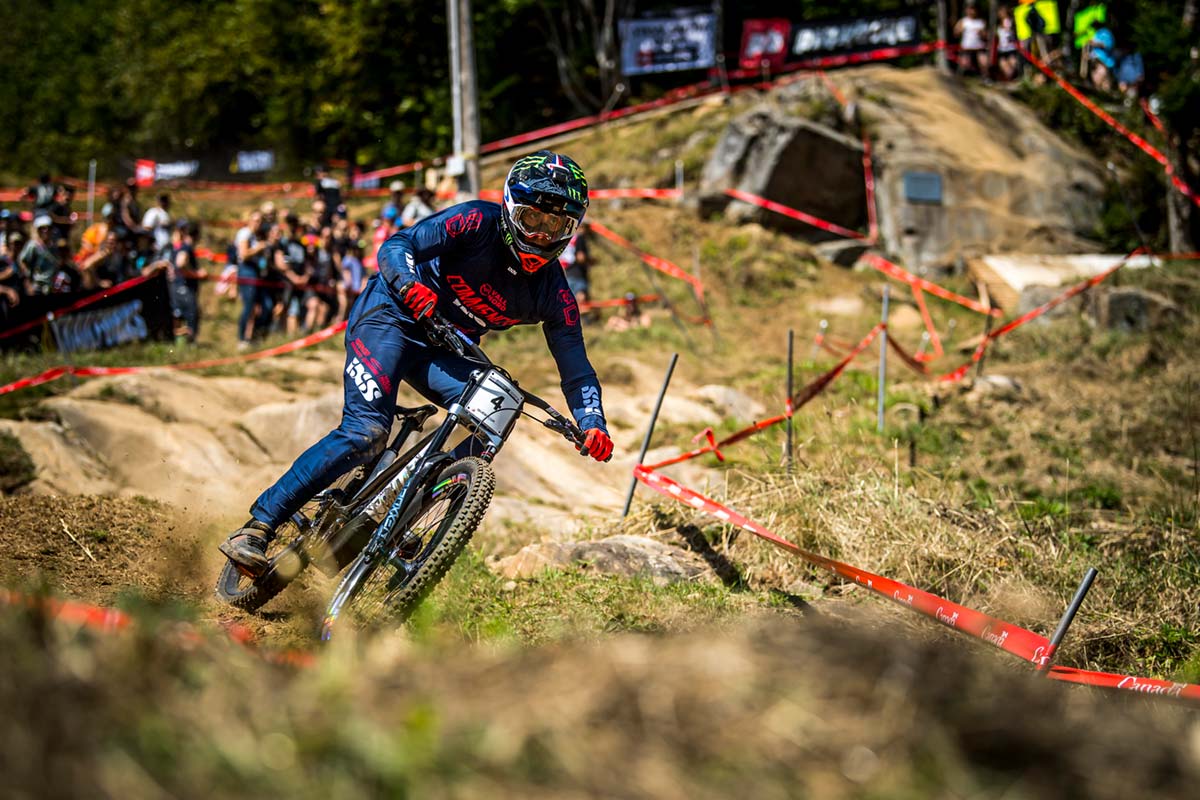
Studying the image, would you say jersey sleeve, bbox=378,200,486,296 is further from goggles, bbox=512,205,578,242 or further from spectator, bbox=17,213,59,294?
spectator, bbox=17,213,59,294

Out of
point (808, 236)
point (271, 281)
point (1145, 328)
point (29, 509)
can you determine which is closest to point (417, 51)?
point (808, 236)

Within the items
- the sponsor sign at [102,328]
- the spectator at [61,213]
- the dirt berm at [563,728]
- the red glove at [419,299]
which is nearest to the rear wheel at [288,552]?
the red glove at [419,299]

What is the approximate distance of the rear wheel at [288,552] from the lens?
5.41 metres

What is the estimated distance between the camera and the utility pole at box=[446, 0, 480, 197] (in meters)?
15.1

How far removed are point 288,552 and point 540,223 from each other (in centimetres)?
210

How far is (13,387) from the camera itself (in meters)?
9.79

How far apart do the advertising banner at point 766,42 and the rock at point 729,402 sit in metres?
14.1

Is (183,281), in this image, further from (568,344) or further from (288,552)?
(568,344)

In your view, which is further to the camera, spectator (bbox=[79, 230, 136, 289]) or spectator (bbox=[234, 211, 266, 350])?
spectator (bbox=[234, 211, 266, 350])

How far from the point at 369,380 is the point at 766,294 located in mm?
13588

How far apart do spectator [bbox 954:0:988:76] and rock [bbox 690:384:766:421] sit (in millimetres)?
14572

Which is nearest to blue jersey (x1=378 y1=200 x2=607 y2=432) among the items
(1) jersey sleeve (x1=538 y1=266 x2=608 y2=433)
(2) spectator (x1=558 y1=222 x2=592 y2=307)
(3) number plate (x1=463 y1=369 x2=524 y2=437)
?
(1) jersey sleeve (x1=538 y1=266 x2=608 y2=433)

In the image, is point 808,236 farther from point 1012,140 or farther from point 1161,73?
point 1161,73

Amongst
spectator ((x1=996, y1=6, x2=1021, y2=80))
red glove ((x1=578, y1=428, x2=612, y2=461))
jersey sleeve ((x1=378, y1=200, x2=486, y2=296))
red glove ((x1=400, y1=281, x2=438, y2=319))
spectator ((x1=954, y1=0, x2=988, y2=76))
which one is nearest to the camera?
red glove ((x1=400, y1=281, x2=438, y2=319))
